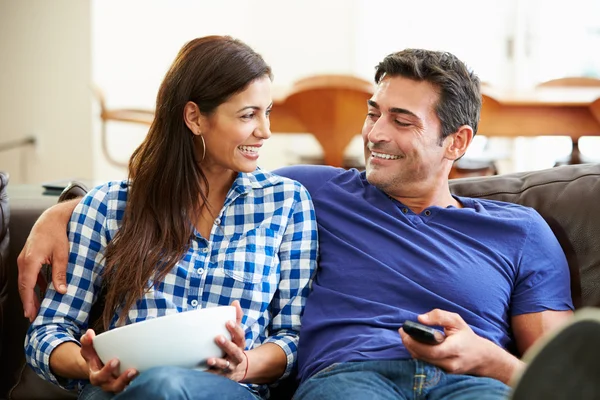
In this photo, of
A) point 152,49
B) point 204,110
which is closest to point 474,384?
point 204,110

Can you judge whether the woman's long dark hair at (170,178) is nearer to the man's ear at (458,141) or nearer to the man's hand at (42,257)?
the man's hand at (42,257)

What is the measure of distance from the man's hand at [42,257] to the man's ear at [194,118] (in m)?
0.33

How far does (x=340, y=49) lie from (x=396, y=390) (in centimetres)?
467

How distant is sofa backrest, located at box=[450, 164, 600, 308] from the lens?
184 cm

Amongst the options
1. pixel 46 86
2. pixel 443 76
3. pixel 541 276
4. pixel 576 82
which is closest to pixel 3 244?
pixel 443 76

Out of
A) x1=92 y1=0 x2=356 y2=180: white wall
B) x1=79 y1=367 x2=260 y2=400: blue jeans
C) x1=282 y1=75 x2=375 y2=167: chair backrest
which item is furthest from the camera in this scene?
x1=92 y1=0 x2=356 y2=180: white wall

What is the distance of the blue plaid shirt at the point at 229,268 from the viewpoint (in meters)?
1.71

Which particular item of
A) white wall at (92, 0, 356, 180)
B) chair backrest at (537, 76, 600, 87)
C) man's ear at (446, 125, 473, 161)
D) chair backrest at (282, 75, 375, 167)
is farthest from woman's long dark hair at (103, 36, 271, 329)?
white wall at (92, 0, 356, 180)

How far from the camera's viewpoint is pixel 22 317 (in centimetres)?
202

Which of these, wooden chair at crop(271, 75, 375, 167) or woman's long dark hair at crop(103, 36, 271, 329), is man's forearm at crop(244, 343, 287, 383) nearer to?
woman's long dark hair at crop(103, 36, 271, 329)

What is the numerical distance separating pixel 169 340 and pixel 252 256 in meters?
0.36

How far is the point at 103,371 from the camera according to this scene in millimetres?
1470

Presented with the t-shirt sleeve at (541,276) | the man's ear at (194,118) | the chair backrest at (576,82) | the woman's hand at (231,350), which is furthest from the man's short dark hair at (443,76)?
the chair backrest at (576,82)

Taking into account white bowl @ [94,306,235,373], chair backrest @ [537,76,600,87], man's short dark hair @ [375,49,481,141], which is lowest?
white bowl @ [94,306,235,373]
